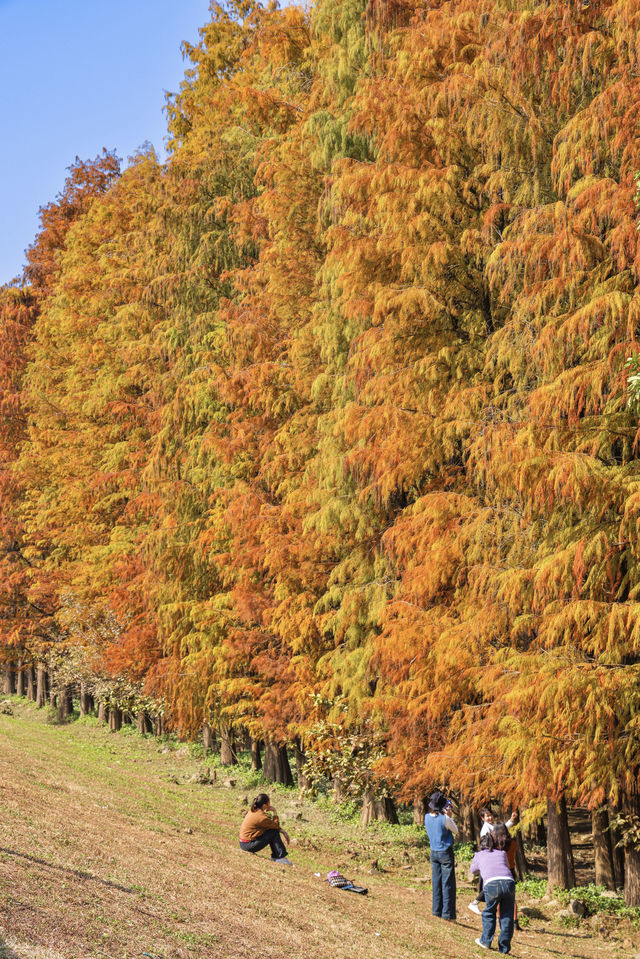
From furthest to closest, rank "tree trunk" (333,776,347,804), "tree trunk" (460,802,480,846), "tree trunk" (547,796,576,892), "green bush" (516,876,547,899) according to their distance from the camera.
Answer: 1. "tree trunk" (333,776,347,804)
2. "tree trunk" (460,802,480,846)
3. "green bush" (516,876,547,899)
4. "tree trunk" (547,796,576,892)

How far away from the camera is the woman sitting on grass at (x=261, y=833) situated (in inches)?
535

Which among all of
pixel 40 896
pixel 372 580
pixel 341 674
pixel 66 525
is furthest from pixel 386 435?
pixel 66 525

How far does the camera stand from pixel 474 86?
12.6 m

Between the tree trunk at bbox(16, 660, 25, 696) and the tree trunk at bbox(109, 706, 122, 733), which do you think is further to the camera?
the tree trunk at bbox(16, 660, 25, 696)

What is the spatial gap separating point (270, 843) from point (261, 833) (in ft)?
0.62

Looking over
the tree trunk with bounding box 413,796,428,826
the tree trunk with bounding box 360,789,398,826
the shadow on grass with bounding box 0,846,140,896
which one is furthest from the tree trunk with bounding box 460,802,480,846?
the shadow on grass with bounding box 0,846,140,896

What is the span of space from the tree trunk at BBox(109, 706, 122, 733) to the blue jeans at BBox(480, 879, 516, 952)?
2553cm

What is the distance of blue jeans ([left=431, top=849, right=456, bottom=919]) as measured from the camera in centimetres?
1176

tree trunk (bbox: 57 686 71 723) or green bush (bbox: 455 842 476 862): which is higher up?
tree trunk (bbox: 57 686 71 723)

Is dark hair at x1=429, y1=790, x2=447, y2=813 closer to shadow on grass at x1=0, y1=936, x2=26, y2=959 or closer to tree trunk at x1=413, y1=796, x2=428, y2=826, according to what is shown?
tree trunk at x1=413, y1=796, x2=428, y2=826

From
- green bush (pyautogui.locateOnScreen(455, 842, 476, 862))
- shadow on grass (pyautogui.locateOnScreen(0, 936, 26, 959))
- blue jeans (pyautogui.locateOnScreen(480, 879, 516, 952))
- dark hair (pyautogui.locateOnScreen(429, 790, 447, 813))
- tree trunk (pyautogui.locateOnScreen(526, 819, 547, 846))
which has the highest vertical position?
shadow on grass (pyautogui.locateOnScreen(0, 936, 26, 959))

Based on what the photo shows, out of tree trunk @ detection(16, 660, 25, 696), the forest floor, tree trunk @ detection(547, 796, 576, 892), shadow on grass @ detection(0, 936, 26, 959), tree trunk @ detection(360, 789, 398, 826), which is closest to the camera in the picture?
shadow on grass @ detection(0, 936, 26, 959)

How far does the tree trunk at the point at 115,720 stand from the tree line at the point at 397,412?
6.09 metres

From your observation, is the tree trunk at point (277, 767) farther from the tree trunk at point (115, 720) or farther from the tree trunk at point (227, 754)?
the tree trunk at point (115, 720)
